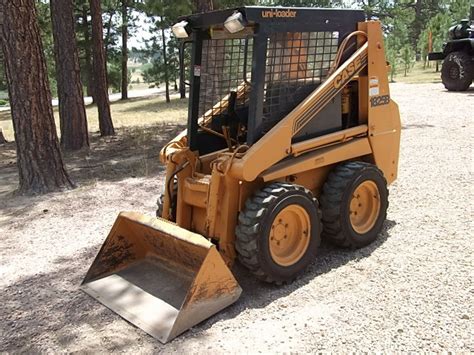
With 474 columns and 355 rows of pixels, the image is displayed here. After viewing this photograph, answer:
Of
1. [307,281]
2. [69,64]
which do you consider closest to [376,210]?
[307,281]

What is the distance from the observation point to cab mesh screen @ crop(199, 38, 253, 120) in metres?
4.54

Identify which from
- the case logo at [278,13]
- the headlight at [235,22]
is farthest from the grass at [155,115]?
the headlight at [235,22]

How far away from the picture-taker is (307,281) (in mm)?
4035

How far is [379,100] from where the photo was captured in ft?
15.7

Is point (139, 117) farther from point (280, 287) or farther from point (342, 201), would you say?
point (280, 287)

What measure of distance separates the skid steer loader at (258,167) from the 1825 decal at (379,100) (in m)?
0.01

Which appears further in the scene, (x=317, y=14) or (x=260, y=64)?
(x=317, y=14)

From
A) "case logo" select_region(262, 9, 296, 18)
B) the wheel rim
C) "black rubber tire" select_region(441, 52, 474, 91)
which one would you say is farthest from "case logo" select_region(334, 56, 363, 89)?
"black rubber tire" select_region(441, 52, 474, 91)

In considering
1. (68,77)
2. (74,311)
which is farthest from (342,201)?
(68,77)

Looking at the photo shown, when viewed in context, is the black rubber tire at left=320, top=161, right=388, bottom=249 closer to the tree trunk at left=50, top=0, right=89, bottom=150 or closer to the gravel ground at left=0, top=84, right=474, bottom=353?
the gravel ground at left=0, top=84, right=474, bottom=353

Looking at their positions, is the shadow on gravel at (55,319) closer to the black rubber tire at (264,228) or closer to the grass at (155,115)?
the black rubber tire at (264,228)

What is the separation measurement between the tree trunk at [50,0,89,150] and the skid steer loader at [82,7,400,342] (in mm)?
6152

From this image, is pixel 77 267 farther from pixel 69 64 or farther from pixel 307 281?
pixel 69 64

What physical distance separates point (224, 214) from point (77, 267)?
5.29 ft
